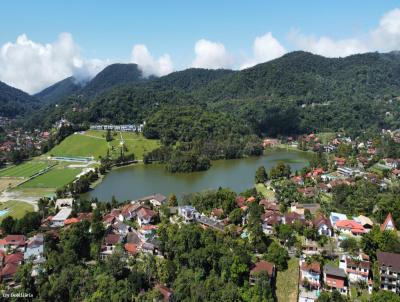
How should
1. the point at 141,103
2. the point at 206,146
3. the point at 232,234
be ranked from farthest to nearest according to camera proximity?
the point at 141,103 < the point at 206,146 < the point at 232,234

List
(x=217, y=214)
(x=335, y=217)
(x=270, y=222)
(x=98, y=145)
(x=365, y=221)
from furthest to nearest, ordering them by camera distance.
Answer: (x=98, y=145) < (x=217, y=214) < (x=335, y=217) < (x=365, y=221) < (x=270, y=222)

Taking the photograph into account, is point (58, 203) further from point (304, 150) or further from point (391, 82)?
point (391, 82)

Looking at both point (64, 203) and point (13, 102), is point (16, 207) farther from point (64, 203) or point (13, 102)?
point (13, 102)

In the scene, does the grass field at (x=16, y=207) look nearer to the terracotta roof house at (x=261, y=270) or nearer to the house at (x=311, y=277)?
the terracotta roof house at (x=261, y=270)

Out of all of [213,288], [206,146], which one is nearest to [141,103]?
[206,146]

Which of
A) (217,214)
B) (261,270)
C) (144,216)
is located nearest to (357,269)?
(261,270)

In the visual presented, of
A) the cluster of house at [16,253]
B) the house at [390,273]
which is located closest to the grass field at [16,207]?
the cluster of house at [16,253]
